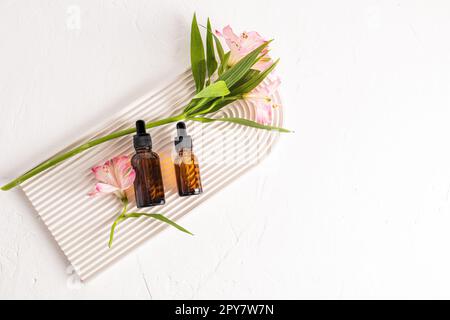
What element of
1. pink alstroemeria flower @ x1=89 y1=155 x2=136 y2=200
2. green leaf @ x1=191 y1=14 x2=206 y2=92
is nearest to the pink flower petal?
pink alstroemeria flower @ x1=89 y1=155 x2=136 y2=200

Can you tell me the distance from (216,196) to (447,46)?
703 millimetres

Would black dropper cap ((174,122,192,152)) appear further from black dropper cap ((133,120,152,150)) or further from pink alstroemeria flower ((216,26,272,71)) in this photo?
pink alstroemeria flower ((216,26,272,71))

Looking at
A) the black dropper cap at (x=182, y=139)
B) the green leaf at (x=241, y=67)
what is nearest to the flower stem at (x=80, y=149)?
the black dropper cap at (x=182, y=139)

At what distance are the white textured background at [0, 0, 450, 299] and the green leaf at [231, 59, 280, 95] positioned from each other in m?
0.12

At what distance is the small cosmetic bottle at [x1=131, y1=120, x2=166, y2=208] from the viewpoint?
84cm

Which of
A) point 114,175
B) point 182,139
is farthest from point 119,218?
point 182,139

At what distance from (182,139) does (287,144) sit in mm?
276

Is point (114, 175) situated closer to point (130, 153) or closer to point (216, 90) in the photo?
point (130, 153)

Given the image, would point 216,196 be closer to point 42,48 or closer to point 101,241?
point 101,241

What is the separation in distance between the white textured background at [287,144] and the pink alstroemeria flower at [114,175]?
119 millimetres

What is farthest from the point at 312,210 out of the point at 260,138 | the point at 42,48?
the point at 42,48

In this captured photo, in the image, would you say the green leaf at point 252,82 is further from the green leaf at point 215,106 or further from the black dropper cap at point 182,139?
the black dropper cap at point 182,139

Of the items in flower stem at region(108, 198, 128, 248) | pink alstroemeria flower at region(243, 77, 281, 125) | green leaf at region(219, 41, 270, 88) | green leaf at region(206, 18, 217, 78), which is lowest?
flower stem at region(108, 198, 128, 248)

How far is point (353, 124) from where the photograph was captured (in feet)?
3.31
